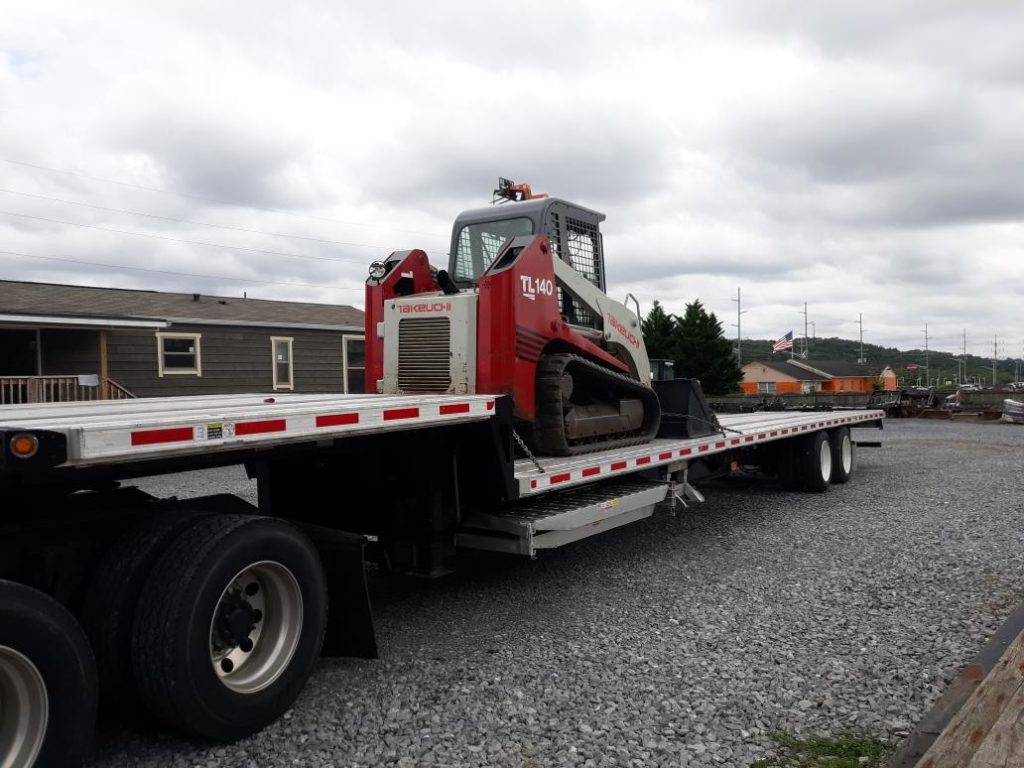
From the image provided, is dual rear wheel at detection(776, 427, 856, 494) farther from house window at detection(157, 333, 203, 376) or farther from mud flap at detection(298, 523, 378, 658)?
house window at detection(157, 333, 203, 376)

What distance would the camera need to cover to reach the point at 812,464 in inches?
416

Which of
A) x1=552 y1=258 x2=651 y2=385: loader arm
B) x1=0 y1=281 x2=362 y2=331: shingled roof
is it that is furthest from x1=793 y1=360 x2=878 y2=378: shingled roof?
x1=552 y1=258 x2=651 y2=385: loader arm

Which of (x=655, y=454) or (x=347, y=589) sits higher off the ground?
(x=655, y=454)

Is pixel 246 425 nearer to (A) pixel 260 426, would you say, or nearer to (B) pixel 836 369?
(A) pixel 260 426

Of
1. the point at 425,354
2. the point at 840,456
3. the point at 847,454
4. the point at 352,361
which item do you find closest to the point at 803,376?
the point at 352,361

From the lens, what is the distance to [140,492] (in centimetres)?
397

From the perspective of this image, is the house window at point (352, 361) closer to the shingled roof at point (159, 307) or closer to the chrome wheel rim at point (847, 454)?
the shingled roof at point (159, 307)

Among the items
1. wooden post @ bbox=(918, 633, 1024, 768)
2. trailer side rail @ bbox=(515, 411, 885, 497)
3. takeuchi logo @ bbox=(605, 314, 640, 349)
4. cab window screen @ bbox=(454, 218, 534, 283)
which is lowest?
wooden post @ bbox=(918, 633, 1024, 768)

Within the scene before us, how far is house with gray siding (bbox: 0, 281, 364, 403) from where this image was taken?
15750mm

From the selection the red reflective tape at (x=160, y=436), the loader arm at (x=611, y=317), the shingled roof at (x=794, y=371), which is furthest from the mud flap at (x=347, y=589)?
the shingled roof at (x=794, y=371)

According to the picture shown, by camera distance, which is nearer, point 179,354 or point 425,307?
point 425,307

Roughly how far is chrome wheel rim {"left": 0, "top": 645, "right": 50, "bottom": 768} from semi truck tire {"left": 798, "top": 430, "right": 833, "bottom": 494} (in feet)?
31.2

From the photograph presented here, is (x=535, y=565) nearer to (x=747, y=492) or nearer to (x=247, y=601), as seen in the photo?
(x=247, y=601)

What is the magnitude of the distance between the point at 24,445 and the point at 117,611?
36.1 inches
